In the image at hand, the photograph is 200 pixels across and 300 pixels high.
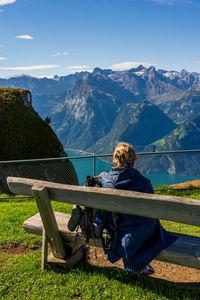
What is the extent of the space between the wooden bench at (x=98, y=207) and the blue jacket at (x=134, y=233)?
0.46 feet

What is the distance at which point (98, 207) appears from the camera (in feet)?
8.93

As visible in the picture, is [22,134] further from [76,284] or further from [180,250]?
[180,250]

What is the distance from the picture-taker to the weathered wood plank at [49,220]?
118 inches

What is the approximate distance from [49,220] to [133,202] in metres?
1.13

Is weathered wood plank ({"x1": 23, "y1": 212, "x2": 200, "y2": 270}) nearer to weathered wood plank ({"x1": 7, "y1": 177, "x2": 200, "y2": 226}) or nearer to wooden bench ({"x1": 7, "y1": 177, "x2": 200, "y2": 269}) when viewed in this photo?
wooden bench ({"x1": 7, "y1": 177, "x2": 200, "y2": 269})

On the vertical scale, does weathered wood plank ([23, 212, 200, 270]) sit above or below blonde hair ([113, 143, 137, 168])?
below

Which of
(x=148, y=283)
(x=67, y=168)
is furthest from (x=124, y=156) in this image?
(x=67, y=168)

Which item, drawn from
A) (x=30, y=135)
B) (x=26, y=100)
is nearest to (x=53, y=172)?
(x=30, y=135)

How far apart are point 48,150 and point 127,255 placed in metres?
45.4

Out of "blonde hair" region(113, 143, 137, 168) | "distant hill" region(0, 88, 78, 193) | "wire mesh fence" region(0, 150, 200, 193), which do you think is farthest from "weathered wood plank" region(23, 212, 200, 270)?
"distant hill" region(0, 88, 78, 193)

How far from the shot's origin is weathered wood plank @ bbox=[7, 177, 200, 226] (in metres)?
2.32

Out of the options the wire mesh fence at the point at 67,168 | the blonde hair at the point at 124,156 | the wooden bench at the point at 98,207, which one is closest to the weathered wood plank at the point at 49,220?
the wooden bench at the point at 98,207

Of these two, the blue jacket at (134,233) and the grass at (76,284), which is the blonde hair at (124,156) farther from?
the grass at (76,284)

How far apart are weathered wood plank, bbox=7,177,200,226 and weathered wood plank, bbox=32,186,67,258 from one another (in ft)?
0.26
